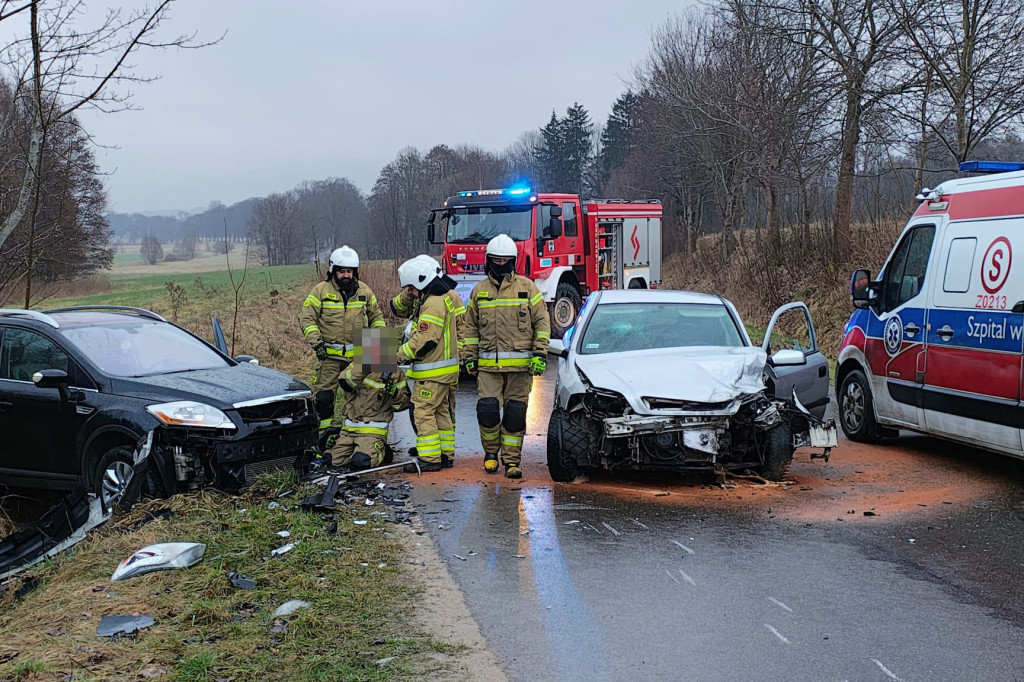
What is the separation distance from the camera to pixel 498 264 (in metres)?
7.72

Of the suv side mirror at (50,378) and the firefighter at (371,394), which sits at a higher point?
the suv side mirror at (50,378)

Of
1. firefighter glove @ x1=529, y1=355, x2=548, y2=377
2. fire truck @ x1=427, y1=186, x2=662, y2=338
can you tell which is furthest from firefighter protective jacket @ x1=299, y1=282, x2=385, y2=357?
fire truck @ x1=427, y1=186, x2=662, y2=338

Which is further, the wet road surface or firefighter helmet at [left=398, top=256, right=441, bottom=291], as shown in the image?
firefighter helmet at [left=398, top=256, right=441, bottom=291]

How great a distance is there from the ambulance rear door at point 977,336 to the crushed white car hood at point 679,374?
1.51 m

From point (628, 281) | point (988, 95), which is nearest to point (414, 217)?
point (628, 281)

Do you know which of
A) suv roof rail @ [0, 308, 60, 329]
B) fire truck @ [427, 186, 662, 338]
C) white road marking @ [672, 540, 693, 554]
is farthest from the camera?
fire truck @ [427, 186, 662, 338]

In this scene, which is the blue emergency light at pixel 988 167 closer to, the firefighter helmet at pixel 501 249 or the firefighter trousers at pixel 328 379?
the firefighter helmet at pixel 501 249

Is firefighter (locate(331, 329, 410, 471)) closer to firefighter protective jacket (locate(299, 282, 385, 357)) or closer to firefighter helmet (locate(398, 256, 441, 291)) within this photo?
firefighter helmet (locate(398, 256, 441, 291))

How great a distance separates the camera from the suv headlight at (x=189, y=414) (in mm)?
6207

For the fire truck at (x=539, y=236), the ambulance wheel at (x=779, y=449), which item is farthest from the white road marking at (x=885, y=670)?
the fire truck at (x=539, y=236)

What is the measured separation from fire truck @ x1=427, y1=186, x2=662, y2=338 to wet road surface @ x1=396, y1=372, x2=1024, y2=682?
887 centimetres

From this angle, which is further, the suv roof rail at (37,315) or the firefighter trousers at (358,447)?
the firefighter trousers at (358,447)

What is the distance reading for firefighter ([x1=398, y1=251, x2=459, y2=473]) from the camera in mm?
7672

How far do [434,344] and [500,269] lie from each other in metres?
0.86
